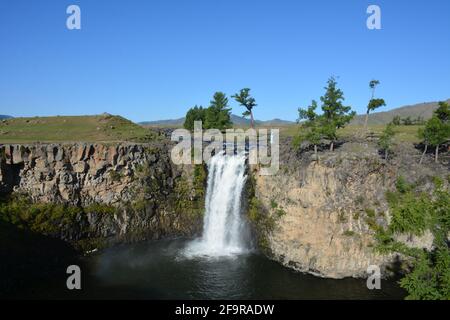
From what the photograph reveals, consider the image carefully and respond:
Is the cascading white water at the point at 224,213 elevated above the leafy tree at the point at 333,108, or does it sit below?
below

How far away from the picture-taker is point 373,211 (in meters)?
36.4

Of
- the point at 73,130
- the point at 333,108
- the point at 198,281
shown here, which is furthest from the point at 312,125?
the point at 73,130

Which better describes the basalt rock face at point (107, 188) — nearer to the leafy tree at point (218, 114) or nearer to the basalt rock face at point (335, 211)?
the basalt rock face at point (335, 211)

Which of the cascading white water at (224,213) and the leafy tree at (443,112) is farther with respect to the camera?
the cascading white water at (224,213)

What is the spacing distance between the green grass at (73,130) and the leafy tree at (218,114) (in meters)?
12.1

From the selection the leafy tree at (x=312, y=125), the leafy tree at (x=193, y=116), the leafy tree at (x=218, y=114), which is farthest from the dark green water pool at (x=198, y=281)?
the leafy tree at (x=193, y=116)

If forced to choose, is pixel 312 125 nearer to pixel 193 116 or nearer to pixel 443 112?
pixel 443 112

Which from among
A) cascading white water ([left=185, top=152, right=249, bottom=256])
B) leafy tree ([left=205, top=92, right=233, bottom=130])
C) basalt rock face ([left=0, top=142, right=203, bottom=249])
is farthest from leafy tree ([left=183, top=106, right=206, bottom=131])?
cascading white water ([left=185, top=152, right=249, bottom=256])

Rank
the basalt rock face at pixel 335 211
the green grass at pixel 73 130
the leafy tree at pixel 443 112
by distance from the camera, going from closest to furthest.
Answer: the basalt rock face at pixel 335 211 → the leafy tree at pixel 443 112 → the green grass at pixel 73 130

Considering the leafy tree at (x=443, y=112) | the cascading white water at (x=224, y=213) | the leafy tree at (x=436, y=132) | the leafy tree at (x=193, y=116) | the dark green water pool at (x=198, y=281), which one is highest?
the leafy tree at (x=193, y=116)

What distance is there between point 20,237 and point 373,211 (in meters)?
34.3

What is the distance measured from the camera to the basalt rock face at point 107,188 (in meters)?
41.9

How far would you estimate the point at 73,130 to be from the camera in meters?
66.3

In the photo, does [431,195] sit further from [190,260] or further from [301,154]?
[190,260]
